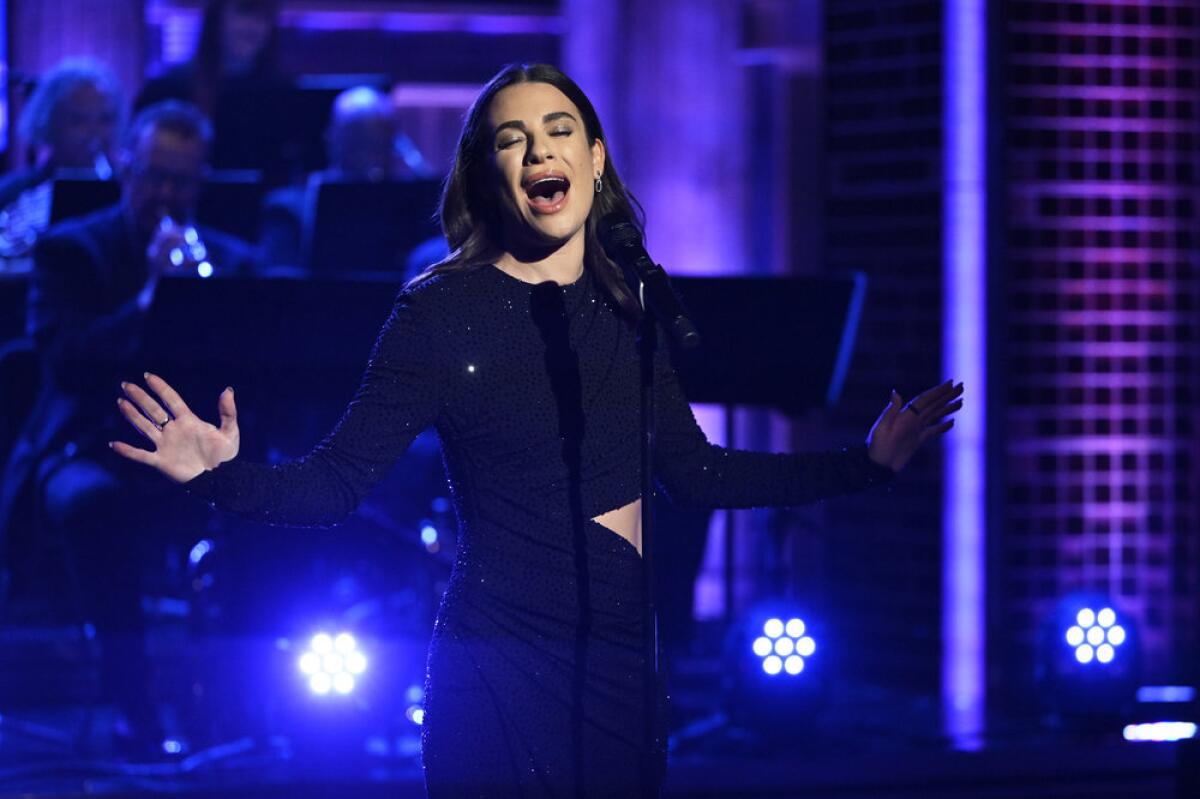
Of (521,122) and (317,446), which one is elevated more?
(521,122)

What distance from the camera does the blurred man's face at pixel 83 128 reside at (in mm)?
5488

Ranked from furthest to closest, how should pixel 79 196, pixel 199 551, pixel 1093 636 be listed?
pixel 79 196
pixel 1093 636
pixel 199 551

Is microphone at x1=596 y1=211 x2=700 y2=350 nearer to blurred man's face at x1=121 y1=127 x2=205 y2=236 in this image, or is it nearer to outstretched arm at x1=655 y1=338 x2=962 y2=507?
outstretched arm at x1=655 y1=338 x2=962 y2=507

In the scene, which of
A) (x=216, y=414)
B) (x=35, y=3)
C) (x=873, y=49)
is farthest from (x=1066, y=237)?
(x=35, y=3)

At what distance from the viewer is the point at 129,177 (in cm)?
512

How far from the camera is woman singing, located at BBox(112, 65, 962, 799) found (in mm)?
2391

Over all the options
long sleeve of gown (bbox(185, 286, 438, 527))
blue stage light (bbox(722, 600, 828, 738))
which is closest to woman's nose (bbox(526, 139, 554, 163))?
long sleeve of gown (bbox(185, 286, 438, 527))

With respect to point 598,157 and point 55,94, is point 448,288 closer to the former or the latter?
point 598,157

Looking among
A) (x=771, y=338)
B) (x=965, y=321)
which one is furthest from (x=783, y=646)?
(x=965, y=321)

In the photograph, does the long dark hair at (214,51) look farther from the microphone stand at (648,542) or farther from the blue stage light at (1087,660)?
the microphone stand at (648,542)

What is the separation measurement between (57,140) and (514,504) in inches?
142

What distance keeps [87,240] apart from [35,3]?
7.57ft

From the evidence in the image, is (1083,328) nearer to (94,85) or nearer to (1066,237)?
(1066,237)

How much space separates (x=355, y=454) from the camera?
7.89 feet
